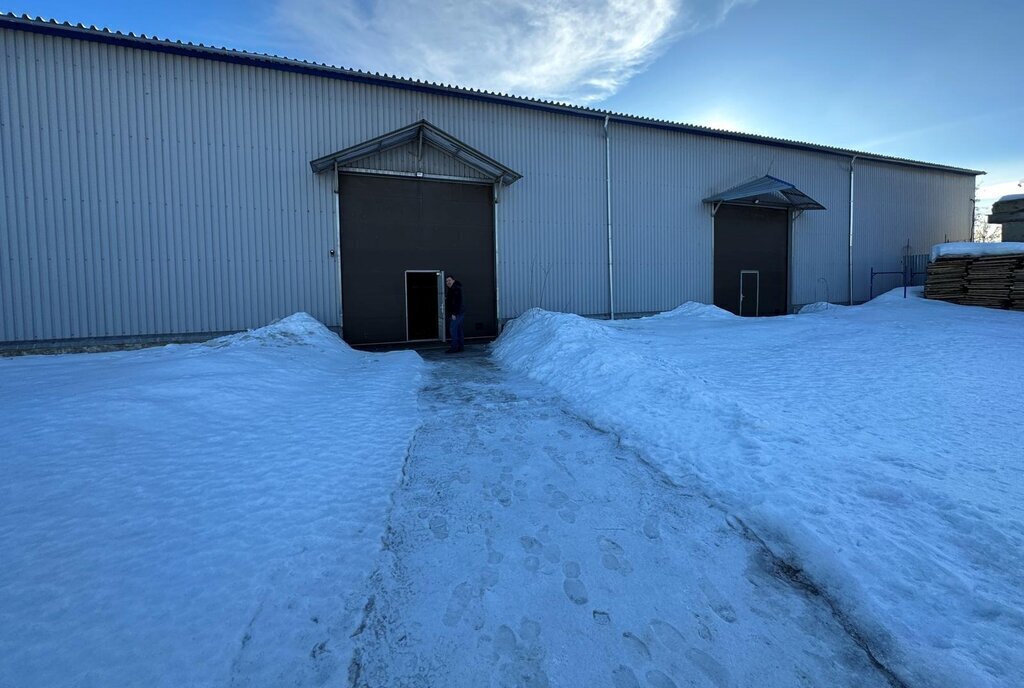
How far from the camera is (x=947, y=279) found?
703 inches

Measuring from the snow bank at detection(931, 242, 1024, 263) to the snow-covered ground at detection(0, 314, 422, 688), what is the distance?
21.3m

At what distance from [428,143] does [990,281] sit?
770 inches

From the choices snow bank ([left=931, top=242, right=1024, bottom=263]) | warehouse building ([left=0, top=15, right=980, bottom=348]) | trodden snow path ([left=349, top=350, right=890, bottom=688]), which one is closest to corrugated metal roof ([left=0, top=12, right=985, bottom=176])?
warehouse building ([left=0, top=15, right=980, bottom=348])

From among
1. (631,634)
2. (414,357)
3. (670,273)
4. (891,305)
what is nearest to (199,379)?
(414,357)

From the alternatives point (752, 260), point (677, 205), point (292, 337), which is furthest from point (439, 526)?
point (752, 260)

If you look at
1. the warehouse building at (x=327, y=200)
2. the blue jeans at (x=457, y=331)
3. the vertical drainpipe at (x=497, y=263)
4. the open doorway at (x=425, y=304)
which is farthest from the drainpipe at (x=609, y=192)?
the blue jeans at (x=457, y=331)

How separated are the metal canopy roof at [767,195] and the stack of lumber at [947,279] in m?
5.22

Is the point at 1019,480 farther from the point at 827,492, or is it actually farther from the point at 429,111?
the point at 429,111

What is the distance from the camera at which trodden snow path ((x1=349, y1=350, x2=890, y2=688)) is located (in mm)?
2469

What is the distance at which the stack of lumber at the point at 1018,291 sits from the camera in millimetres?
15188

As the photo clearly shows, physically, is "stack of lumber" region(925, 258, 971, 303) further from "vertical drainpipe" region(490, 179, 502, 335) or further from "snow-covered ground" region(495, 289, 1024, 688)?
"vertical drainpipe" region(490, 179, 502, 335)

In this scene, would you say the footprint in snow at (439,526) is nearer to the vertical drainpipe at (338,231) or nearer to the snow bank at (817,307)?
the vertical drainpipe at (338,231)

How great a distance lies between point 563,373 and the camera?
25.7ft

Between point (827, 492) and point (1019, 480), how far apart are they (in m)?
1.75
